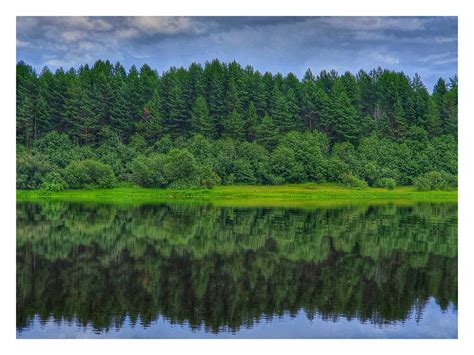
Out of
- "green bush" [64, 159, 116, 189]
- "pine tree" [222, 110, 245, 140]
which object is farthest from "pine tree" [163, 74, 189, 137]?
"green bush" [64, 159, 116, 189]

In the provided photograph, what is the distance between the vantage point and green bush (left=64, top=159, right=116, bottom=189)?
210 feet

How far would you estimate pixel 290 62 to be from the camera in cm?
7425

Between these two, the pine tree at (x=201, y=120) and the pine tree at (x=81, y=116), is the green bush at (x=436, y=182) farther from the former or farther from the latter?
the pine tree at (x=81, y=116)

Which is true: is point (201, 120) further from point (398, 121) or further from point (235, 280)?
point (235, 280)

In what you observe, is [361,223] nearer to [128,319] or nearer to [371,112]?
[128,319]

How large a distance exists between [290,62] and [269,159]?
12696 mm

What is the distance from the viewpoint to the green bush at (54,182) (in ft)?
202

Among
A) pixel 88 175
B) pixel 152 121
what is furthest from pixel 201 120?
pixel 88 175

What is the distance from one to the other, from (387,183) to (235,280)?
55.3 m

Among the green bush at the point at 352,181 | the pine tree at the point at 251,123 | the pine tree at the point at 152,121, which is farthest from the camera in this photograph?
the pine tree at the point at 251,123

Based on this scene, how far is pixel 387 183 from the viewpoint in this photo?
71500 mm

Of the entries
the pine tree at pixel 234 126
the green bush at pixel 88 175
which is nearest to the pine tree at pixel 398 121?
the pine tree at pixel 234 126

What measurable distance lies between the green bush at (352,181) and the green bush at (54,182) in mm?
32561
